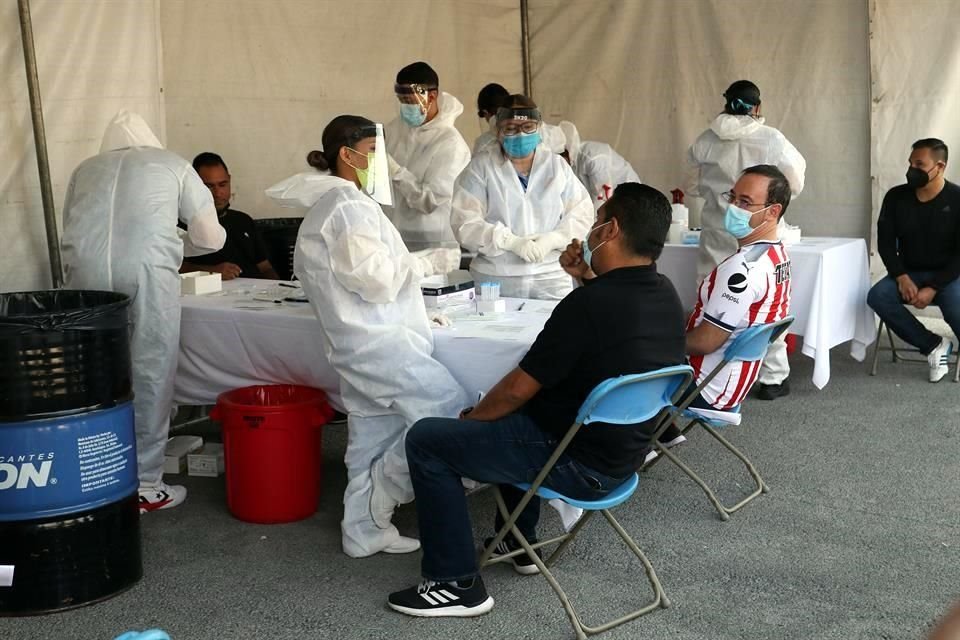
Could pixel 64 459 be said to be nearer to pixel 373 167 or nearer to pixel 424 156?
pixel 373 167

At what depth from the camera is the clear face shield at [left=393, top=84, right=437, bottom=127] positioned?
419 centimetres

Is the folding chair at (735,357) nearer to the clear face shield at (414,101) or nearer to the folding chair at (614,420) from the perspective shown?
the folding chair at (614,420)

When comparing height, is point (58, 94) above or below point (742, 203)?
above

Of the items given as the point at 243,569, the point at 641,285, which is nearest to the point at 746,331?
the point at 641,285

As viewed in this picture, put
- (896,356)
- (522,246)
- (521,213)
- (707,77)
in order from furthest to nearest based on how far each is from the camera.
Answer: (707,77) → (896,356) → (521,213) → (522,246)

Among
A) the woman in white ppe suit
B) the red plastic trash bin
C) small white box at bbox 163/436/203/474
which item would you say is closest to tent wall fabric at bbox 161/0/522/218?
small white box at bbox 163/436/203/474

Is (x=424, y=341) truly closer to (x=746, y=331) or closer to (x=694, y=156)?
(x=746, y=331)

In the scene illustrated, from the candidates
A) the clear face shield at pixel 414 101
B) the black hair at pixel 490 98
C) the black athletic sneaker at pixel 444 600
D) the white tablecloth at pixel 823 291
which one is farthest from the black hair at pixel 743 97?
the black athletic sneaker at pixel 444 600

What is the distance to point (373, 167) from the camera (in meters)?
2.93

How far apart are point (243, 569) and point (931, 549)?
1.97 meters

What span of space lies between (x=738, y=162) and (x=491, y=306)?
83.9 inches

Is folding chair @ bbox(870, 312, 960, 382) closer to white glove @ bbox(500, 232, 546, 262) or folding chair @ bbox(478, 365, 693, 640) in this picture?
white glove @ bbox(500, 232, 546, 262)

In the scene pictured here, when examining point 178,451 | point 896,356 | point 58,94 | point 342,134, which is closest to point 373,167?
point 342,134

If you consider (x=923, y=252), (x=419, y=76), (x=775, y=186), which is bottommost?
(x=923, y=252)
